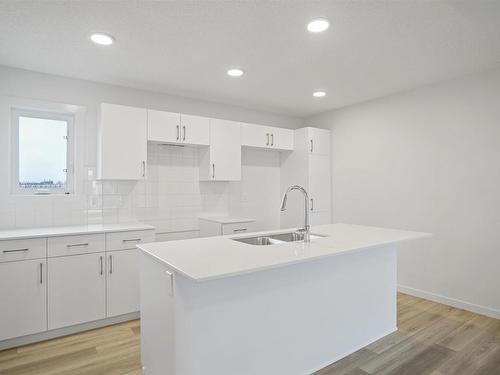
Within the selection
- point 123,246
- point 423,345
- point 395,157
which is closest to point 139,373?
point 123,246

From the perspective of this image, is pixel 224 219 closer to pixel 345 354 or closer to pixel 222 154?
pixel 222 154

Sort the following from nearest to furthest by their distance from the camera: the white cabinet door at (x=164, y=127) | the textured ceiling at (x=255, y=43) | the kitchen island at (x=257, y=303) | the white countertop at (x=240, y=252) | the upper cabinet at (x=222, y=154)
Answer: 1. the white countertop at (x=240, y=252)
2. the kitchen island at (x=257, y=303)
3. the textured ceiling at (x=255, y=43)
4. the white cabinet door at (x=164, y=127)
5. the upper cabinet at (x=222, y=154)

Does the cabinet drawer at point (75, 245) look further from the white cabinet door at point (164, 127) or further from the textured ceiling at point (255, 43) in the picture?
the textured ceiling at point (255, 43)

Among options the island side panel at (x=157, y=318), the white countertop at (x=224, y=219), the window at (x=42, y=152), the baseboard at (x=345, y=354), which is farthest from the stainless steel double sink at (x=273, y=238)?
the window at (x=42, y=152)

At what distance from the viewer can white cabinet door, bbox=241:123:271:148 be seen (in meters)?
4.26

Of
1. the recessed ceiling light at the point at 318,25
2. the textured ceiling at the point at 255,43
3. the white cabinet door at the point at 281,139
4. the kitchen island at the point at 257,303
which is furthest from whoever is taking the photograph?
the white cabinet door at the point at 281,139

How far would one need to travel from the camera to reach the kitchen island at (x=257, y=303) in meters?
1.67

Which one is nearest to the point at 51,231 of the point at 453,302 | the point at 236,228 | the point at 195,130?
the point at 195,130

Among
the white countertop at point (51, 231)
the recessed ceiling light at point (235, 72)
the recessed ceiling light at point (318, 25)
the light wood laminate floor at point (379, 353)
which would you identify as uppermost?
the recessed ceiling light at point (235, 72)

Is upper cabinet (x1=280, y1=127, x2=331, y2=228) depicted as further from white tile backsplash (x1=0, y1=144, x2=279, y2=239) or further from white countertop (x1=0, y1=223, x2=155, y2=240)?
white countertop (x1=0, y1=223, x2=155, y2=240)

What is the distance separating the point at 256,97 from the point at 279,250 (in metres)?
2.67

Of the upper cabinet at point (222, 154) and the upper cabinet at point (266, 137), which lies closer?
the upper cabinet at point (222, 154)

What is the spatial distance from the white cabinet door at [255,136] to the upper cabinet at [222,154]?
11 centimetres

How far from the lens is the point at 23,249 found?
2.64m
